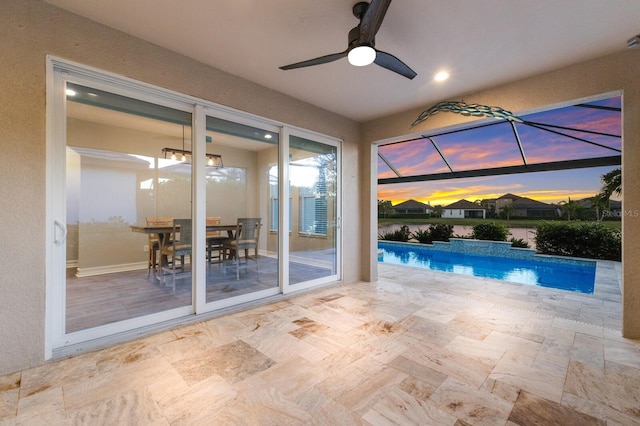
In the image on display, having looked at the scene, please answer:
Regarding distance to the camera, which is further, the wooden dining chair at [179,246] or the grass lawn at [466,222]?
the grass lawn at [466,222]

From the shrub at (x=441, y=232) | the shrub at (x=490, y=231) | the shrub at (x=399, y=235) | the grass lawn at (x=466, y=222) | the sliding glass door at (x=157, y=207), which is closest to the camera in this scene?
the sliding glass door at (x=157, y=207)

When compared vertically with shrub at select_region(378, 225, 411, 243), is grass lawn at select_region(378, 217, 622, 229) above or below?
above

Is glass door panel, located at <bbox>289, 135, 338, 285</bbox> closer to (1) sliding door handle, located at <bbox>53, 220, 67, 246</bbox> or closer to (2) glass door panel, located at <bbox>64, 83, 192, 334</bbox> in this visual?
(2) glass door panel, located at <bbox>64, 83, 192, 334</bbox>

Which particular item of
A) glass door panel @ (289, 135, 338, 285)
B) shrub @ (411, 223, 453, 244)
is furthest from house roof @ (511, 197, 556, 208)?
glass door panel @ (289, 135, 338, 285)

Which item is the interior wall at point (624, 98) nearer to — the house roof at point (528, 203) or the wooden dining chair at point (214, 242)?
the wooden dining chair at point (214, 242)

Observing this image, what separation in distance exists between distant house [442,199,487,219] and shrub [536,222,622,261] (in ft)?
5.68

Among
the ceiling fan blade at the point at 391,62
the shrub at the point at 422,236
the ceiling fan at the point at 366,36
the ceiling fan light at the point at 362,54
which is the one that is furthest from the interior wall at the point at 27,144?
the shrub at the point at 422,236

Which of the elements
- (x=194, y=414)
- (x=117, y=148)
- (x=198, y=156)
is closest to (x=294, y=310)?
(x=194, y=414)

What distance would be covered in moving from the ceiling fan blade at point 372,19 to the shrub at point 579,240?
29.0ft

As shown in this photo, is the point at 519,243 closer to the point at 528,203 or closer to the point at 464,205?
the point at 528,203

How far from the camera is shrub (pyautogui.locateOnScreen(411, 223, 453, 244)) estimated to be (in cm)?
995

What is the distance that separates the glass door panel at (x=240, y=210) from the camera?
3219mm

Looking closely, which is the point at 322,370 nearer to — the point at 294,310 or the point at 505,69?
the point at 294,310

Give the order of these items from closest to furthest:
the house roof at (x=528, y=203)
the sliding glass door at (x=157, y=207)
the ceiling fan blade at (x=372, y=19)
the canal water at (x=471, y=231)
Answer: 1. the ceiling fan blade at (x=372, y=19)
2. the sliding glass door at (x=157, y=207)
3. the canal water at (x=471, y=231)
4. the house roof at (x=528, y=203)
